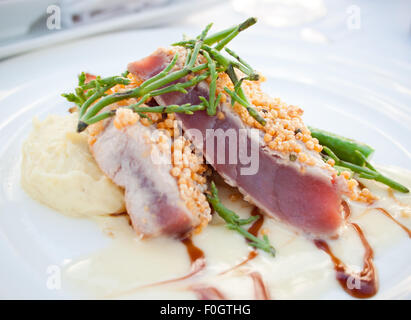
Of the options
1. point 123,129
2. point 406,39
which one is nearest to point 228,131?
→ point 123,129

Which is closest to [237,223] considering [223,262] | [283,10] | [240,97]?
[223,262]

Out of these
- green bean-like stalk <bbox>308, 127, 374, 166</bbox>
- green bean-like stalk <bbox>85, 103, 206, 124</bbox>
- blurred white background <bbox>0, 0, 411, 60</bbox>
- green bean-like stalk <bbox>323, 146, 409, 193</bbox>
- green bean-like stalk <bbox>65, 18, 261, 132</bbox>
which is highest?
blurred white background <bbox>0, 0, 411, 60</bbox>

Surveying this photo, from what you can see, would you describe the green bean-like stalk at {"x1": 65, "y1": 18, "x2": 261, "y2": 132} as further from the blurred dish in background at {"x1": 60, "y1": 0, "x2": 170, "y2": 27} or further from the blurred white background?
the blurred dish in background at {"x1": 60, "y1": 0, "x2": 170, "y2": 27}

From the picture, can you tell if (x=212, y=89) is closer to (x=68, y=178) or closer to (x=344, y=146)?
(x=68, y=178)

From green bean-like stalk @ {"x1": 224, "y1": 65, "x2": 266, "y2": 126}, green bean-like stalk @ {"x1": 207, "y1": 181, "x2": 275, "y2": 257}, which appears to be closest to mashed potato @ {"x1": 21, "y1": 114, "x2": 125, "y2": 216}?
green bean-like stalk @ {"x1": 207, "y1": 181, "x2": 275, "y2": 257}

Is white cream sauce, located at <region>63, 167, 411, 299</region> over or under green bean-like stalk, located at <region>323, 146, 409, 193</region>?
under
